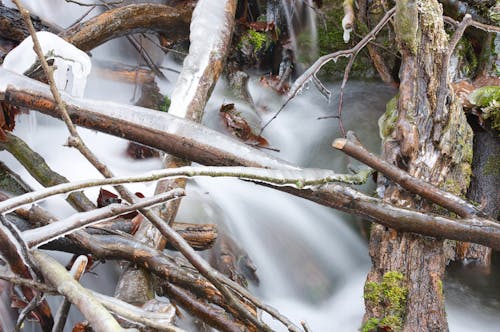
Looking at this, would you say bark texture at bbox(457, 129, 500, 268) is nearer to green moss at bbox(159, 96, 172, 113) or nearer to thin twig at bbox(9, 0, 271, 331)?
thin twig at bbox(9, 0, 271, 331)

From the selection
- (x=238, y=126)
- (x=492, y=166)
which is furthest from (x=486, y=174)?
(x=238, y=126)

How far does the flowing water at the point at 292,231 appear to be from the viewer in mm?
3094

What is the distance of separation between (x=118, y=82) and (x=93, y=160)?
3422 mm

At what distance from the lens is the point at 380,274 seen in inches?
95.8

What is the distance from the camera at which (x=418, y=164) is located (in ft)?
Answer: 8.83

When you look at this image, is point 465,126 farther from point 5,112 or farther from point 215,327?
point 5,112

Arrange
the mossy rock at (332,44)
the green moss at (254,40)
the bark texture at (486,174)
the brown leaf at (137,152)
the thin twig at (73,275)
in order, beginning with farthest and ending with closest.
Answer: the mossy rock at (332,44) → the green moss at (254,40) → the brown leaf at (137,152) → the bark texture at (486,174) → the thin twig at (73,275)

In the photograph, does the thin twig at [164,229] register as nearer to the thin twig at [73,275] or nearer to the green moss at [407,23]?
the thin twig at [73,275]

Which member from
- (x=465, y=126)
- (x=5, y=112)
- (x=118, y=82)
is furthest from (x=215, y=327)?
(x=118, y=82)

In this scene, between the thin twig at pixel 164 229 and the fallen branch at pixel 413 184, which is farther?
the fallen branch at pixel 413 184

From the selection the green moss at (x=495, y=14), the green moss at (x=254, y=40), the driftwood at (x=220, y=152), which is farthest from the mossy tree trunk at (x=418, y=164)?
the green moss at (x=254, y=40)

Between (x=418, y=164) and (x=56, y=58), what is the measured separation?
6.83 ft

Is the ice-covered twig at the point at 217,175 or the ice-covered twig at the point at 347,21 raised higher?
the ice-covered twig at the point at 347,21

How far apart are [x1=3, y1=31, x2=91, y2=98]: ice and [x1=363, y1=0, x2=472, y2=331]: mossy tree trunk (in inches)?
70.5
